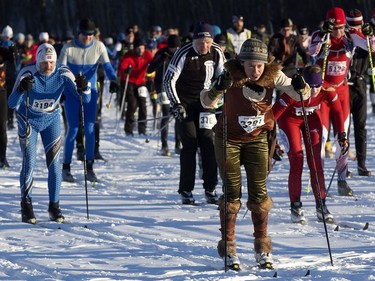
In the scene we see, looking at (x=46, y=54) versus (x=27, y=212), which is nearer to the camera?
(x=46, y=54)

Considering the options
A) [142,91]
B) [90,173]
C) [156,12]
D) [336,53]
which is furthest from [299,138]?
[156,12]

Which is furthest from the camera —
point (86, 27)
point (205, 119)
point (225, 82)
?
point (86, 27)

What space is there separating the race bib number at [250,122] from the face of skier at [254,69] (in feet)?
1.01

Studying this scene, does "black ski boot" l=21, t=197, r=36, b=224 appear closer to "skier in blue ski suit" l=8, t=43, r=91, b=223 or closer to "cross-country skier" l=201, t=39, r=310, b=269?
"skier in blue ski suit" l=8, t=43, r=91, b=223

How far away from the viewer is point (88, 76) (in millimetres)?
12758

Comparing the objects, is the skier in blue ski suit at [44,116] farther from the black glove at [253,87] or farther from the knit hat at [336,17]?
the knit hat at [336,17]

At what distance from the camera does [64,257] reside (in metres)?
7.96

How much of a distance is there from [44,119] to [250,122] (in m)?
2.79

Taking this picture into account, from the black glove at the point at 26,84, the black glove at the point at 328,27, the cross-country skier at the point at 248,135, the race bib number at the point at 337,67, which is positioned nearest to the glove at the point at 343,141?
the race bib number at the point at 337,67

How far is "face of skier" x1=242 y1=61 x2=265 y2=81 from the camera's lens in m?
7.37

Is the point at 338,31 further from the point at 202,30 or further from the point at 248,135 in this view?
the point at 248,135

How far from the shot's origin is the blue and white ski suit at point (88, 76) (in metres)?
12.4

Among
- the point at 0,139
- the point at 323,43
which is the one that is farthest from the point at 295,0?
the point at 323,43

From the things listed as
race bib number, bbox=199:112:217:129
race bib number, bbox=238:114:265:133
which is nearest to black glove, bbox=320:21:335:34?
race bib number, bbox=199:112:217:129
